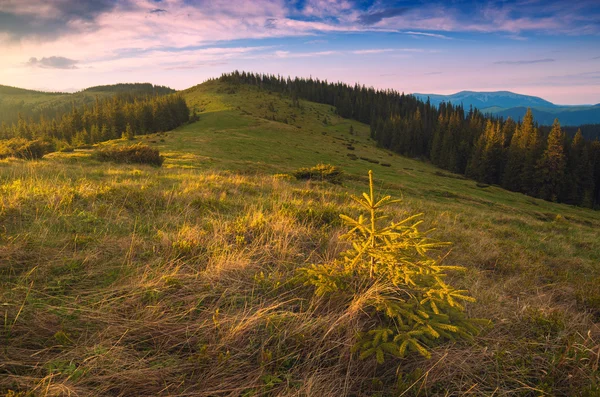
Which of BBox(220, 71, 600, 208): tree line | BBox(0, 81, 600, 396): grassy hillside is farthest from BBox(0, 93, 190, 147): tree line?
BBox(0, 81, 600, 396): grassy hillside

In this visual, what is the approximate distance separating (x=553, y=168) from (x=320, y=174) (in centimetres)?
5866

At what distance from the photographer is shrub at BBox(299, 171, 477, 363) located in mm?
2453

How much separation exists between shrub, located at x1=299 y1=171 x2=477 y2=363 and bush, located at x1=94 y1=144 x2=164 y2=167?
2119 cm

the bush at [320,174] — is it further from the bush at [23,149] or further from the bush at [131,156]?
the bush at [23,149]

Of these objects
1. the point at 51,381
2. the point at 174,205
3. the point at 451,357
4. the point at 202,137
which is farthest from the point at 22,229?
the point at 202,137

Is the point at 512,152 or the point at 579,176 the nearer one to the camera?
the point at 579,176

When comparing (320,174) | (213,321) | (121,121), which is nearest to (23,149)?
(320,174)

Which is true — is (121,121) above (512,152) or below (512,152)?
above

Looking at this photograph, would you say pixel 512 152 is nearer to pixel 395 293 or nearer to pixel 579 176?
pixel 579 176

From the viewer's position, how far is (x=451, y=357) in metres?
2.43

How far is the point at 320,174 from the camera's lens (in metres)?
19.3

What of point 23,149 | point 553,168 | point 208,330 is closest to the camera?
point 208,330

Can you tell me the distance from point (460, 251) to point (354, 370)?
5213 millimetres

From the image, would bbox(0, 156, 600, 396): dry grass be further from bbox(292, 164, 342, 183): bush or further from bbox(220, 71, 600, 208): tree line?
bbox(220, 71, 600, 208): tree line
